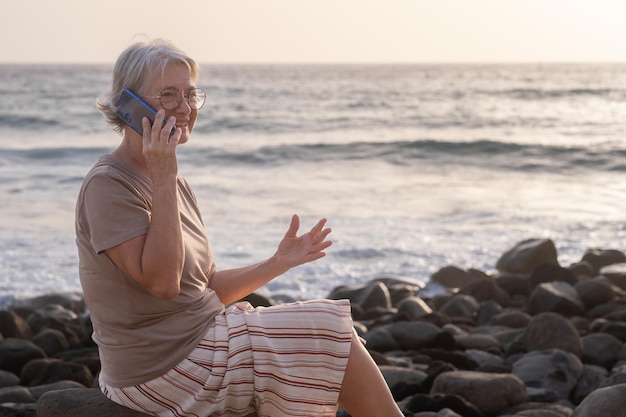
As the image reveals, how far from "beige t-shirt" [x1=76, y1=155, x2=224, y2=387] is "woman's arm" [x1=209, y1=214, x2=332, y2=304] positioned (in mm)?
439

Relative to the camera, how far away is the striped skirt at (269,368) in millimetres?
3418

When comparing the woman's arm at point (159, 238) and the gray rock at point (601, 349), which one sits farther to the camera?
the gray rock at point (601, 349)

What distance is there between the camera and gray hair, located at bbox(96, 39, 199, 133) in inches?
136

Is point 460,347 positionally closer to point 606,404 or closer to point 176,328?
point 606,404

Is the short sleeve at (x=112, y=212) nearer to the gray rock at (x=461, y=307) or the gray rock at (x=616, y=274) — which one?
the gray rock at (x=461, y=307)

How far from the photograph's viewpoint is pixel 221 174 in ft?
67.8

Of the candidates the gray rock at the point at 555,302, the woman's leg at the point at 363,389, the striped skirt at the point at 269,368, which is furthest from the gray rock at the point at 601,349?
the striped skirt at the point at 269,368

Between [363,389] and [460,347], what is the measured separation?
3.83m

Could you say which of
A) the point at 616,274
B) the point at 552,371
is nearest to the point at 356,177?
the point at 616,274

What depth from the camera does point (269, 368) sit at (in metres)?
3.42

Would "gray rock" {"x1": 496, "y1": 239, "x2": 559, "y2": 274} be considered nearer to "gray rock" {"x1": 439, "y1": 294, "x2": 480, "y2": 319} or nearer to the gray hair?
"gray rock" {"x1": 439, "y1": 294, "x2": 480, "y2": 319}

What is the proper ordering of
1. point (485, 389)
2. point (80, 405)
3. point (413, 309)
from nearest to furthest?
point (80, 405) < point (485, 389) < point (413, 309)

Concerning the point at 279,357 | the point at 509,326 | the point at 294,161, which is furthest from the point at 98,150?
the point at 279,357

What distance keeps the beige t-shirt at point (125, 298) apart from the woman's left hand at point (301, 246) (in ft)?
1.49
